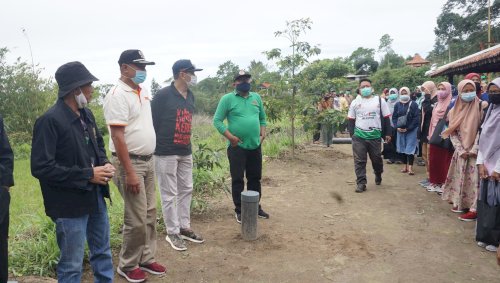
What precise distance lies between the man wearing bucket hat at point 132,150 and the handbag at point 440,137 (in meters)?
4.54

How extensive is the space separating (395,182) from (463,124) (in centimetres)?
227

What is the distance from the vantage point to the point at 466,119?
5.04 m

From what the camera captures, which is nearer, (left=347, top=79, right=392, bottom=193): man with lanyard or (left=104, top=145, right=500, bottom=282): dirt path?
(left=104, top=145, right=500, bottom=282): dirt path

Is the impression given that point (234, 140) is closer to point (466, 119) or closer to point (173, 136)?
point (173, 136)

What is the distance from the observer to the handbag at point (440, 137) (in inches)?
231

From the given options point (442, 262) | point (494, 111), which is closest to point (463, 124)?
point (494, 111)

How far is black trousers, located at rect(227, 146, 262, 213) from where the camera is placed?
4863 mm

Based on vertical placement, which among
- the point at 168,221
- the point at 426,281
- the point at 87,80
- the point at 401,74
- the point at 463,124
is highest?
the point at 401,74

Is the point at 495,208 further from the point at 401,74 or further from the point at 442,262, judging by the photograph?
the point at 401,74

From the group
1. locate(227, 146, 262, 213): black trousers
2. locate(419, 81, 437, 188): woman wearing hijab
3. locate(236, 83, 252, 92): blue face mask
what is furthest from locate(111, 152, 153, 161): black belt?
locate(419, 81, 437, 188): woman wearing hijab

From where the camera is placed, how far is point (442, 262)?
383 centimetres

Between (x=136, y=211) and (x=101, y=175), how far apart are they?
69 centimetres

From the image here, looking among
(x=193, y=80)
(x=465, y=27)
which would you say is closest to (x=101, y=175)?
(x=193, y=80)

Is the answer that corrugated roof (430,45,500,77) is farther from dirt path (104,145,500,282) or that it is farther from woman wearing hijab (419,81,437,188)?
dirt path (104,145,500,282)
